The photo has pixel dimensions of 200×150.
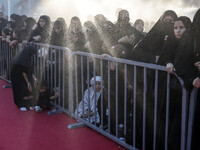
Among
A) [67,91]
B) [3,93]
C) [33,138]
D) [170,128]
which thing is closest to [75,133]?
[33,138]

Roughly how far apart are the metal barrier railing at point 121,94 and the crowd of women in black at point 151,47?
0.06ft

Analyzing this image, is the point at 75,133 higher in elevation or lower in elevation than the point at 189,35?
lower

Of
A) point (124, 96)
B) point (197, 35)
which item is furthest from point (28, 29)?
point (197, 35)

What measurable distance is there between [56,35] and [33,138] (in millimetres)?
2672

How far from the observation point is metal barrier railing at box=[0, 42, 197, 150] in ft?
11.1

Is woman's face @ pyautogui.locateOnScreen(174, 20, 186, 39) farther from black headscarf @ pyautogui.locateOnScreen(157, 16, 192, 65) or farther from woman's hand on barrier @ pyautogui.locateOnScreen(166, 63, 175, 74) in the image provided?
woman's hand on barrier @ pyautogui.locateOnScreen(166, 63, 175, 74)

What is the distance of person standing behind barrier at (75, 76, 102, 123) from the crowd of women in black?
210 millimetres

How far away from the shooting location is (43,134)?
4461 millimetres

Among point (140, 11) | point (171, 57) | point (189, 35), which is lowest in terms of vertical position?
point (171, 57)

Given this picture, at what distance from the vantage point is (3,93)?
277 inches

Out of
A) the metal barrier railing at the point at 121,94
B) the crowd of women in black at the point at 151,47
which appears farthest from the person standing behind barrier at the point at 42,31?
the metal barrier railing at the point at 121,94

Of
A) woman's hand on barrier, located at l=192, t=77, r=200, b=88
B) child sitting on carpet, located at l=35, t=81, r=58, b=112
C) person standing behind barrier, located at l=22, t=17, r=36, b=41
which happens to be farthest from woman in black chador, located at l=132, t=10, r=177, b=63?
person standing behind barrier, located at l=22, t=17, r=36, b=41

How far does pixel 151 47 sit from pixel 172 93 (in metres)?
1.04

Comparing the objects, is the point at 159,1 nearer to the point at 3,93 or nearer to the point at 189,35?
the point at 3,93
